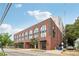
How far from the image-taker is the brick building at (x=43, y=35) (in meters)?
15.2

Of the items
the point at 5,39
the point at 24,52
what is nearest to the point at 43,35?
the point at 24,52

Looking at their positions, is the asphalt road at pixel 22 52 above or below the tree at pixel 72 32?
below

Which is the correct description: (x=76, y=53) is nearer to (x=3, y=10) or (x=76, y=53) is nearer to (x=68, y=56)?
(x=68, y=56)

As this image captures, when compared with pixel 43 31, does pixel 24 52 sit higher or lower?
lower

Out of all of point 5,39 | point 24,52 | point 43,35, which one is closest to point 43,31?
point 43,35

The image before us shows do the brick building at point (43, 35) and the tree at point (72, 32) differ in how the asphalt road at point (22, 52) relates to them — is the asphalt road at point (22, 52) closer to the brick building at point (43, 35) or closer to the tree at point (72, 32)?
the brick building at point (43, 35)

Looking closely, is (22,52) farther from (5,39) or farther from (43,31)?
(43,31)

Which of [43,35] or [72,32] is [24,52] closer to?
[43,35]

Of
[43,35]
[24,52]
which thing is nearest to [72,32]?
[43,35]

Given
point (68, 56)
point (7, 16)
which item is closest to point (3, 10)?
point (7, 16)

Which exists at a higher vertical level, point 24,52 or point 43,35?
point 43,35

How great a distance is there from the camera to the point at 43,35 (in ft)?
Answer: 49.9

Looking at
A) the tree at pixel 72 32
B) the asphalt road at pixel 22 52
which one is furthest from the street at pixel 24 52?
the tree at pixel 72 32

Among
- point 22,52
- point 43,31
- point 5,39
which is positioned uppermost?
point 43,31
